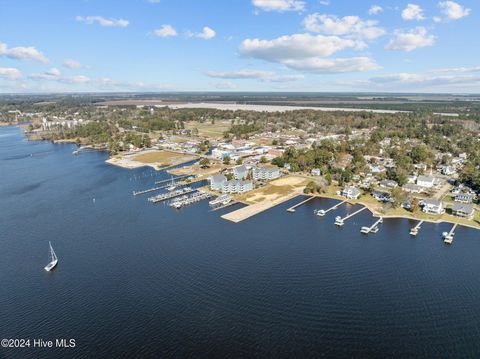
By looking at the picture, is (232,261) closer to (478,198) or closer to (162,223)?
(162,223)

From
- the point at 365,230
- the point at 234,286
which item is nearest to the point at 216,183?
the point at 365,230

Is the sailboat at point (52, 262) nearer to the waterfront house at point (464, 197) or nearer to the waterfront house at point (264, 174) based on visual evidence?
the waterfront house at point (264, 174)

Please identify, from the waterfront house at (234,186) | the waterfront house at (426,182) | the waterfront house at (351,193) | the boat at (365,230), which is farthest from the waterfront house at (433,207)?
the waterfront house at (234,186)

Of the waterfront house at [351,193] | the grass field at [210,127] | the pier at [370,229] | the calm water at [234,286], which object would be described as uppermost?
the grass field at [210,127]

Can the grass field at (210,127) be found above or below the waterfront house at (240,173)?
above

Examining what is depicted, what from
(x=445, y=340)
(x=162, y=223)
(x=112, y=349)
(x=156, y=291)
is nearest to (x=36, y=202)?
(x=162, y=223)

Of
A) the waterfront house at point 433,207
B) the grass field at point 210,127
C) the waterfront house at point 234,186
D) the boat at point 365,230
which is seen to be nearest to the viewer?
the boat at point 365,230

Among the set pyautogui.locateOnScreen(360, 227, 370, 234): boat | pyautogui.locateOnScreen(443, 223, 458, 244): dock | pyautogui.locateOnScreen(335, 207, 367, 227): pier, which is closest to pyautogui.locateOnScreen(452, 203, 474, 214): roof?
pyautogui.locateOnScreen(443, 223, 458, 244): dock

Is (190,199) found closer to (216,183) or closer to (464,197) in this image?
(216,183)
